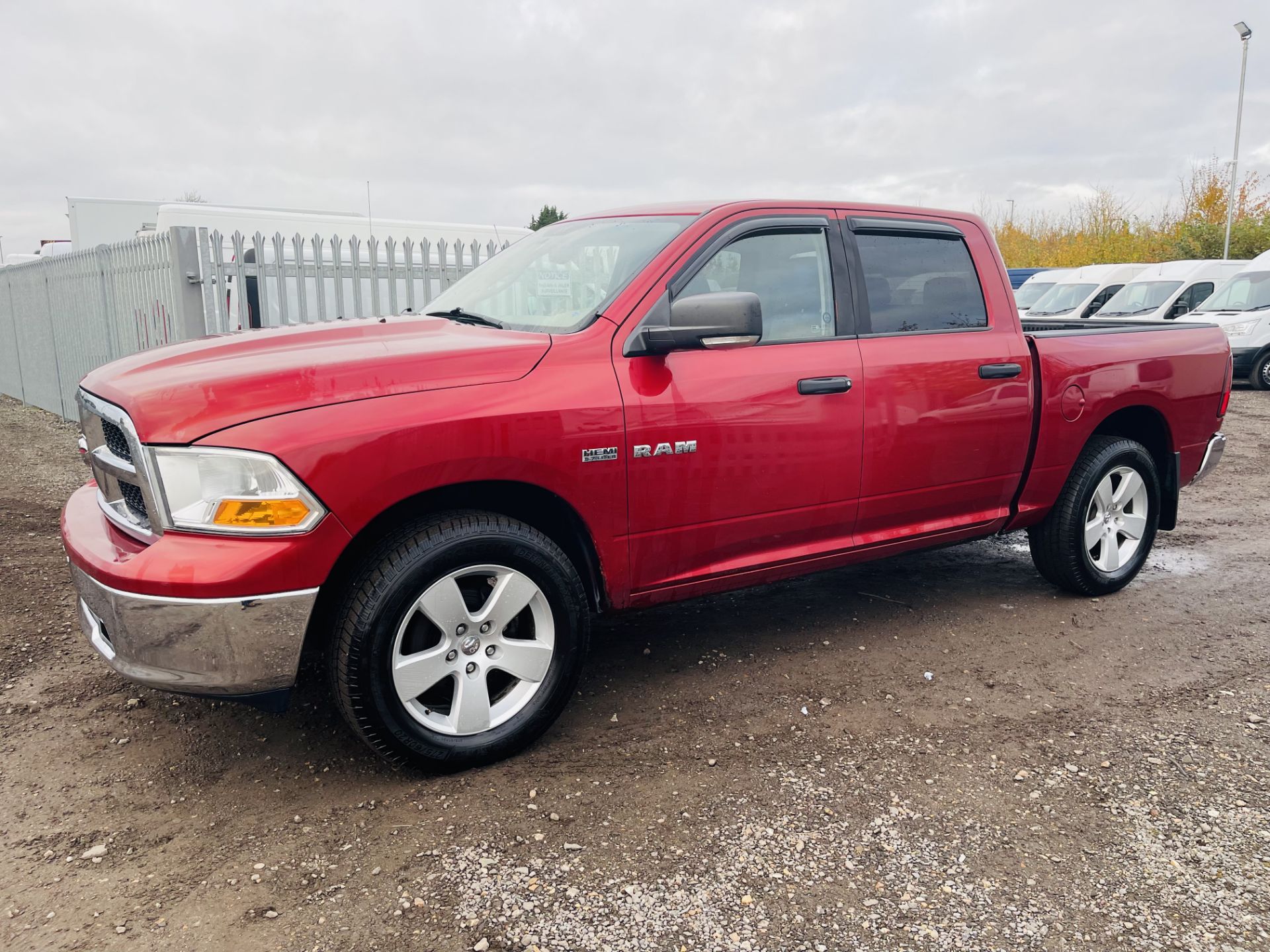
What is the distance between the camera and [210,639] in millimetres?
2654

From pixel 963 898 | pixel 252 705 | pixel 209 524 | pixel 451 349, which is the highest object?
pixel 451 349

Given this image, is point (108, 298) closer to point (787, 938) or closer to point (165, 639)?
point (165, 639)

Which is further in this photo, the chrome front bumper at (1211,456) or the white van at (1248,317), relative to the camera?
the white van at (1248,317)

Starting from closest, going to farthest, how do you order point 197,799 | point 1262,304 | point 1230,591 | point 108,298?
1. point 197,799
2. point 1230,591
3. point 108,298
4. point 1262,304

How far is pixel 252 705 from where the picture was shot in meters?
2.84

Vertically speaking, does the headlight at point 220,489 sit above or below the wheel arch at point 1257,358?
above

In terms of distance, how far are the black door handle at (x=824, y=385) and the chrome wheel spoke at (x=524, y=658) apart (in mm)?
1373

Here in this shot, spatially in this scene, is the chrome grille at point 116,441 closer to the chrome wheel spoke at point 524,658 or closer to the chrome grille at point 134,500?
the chrome grille at point 134,500

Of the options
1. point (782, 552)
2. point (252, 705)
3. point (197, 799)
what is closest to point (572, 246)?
point (782, 552)

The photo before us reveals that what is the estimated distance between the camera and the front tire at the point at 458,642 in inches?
112

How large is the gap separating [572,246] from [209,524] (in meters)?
1.94

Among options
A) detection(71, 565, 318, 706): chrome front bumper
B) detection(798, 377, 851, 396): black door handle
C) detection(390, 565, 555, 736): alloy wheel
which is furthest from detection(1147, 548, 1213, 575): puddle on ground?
detection(71, 565, 318, 706): chrome front bumper

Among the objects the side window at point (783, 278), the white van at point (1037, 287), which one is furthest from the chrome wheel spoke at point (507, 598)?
the white van at point (1037, 287)

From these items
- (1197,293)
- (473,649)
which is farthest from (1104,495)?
(1197,293)
